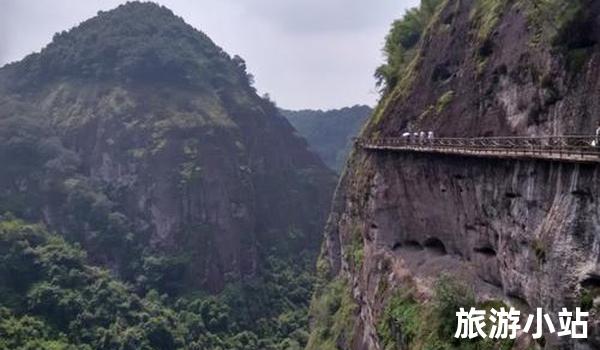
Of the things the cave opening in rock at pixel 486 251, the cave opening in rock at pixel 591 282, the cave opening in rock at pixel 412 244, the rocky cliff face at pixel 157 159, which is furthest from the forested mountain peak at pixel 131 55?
the cave opening in rock at pixel 591 282

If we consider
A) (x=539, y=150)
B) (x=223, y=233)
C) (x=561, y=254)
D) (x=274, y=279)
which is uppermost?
(x=539, y=150)

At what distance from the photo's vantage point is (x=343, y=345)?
5944cm

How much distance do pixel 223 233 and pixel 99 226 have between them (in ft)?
63.7

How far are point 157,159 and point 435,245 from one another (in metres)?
79.4

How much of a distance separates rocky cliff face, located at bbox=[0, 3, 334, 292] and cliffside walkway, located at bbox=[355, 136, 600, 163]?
219 feet

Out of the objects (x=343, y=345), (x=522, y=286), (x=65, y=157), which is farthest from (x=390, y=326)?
(x=65, y=157)

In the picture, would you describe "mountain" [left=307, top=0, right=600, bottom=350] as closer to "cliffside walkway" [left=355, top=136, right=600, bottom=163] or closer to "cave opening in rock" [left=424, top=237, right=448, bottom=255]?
"cave opening in rock" [left=424, top=237, right=448, bottom=255]

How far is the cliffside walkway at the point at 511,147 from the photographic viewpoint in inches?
1054

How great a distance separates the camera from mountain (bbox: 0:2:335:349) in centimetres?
9012

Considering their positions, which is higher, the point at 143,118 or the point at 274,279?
the point at 143,118

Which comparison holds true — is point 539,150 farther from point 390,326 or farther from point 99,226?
point 99,226

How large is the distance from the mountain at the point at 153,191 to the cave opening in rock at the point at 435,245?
46.5m

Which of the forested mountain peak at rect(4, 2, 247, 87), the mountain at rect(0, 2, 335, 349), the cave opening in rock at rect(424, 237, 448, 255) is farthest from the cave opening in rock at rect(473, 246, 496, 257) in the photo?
the forested mountain peak at rect(4, 2, 247, 87)

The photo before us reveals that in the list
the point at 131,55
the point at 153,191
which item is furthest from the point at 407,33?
the point at 131,55
